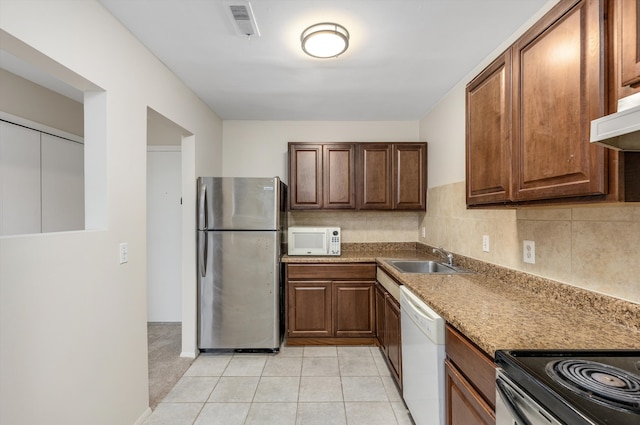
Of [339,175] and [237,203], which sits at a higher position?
[339,175]

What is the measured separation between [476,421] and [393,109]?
282 cm

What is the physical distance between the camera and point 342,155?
325 cm

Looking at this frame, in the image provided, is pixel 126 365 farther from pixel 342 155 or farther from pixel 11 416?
pixel 342 155

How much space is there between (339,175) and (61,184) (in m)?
2.58

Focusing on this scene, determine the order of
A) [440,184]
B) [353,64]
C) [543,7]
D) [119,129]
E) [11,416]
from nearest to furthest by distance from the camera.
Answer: [11,416] < [543,7] < [119,129] < [353,64] < [440,184]

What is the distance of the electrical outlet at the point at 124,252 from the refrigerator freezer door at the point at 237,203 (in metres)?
1.00

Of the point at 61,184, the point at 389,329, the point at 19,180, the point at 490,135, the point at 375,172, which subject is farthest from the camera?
the point at 375,172

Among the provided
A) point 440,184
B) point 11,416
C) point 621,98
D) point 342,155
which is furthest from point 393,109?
point 11,416

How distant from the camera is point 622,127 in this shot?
29.0 inches

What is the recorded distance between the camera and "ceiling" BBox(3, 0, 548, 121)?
1.58 metres

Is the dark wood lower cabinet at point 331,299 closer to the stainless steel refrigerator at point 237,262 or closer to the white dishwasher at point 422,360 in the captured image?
the stainless steel refrigerator at point 237,262

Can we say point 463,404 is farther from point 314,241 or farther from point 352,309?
point 314,241

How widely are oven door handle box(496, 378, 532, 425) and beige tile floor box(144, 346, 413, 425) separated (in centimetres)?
124

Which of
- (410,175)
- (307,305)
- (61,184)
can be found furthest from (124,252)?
(410,175)
